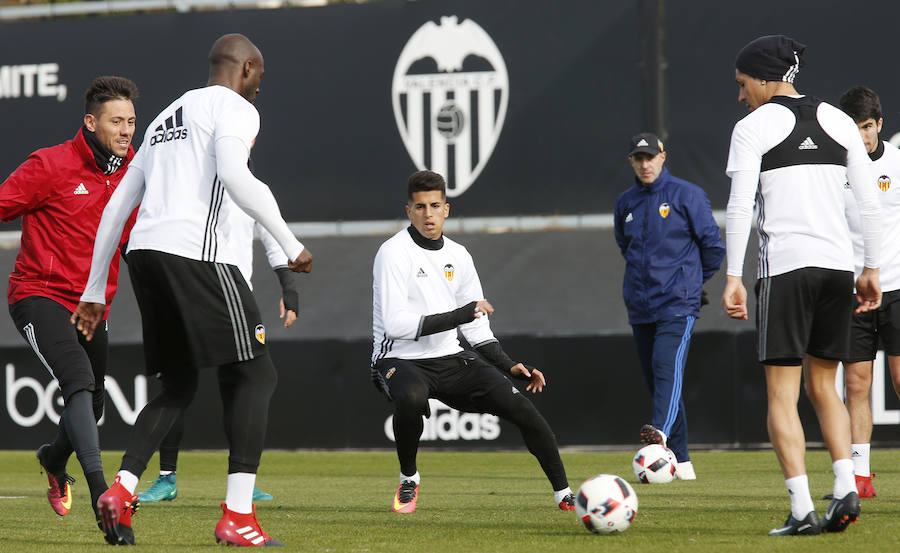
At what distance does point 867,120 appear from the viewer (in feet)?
22.0

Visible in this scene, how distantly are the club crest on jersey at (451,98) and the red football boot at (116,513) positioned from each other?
404 inches

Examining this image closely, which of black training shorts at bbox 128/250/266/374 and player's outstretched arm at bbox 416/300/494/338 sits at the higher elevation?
black training shorts at bbox 128/250/266/374

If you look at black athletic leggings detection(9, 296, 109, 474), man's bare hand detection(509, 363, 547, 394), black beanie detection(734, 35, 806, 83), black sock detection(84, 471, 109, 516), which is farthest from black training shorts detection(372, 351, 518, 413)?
black beanie detection(734, 35, 806, 83)

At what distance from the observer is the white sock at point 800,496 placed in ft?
16.5

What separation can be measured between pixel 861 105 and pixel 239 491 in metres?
3.95

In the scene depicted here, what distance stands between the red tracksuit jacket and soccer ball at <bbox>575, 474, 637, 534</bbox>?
247cm

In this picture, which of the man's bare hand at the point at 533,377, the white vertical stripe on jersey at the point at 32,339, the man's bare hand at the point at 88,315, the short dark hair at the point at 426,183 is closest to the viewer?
the man's bare hand at the point at 88,315

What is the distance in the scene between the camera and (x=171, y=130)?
197 inches

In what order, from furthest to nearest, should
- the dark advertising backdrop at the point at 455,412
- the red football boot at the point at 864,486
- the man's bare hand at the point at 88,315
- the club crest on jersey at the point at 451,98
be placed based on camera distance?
1. the club crest on jersey at the point at 451,98
2. the dark advertising backdrop at the point at 455,412
3. the red football boot at the point at 864,486
4. the man's bare hand at the point at 88,315

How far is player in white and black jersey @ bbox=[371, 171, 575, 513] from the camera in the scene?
6.54m

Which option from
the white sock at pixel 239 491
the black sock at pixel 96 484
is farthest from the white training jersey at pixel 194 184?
the black sock at pixel 96 484

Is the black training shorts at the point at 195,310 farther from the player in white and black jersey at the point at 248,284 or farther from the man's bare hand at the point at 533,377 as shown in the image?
the man's bare hand at the point at 533,377

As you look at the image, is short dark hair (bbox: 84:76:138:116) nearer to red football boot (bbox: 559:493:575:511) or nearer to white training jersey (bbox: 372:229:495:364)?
white training jersey (bbox: 372:229:495:364)

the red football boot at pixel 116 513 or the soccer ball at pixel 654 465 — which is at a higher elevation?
the red football boot at pixel 116 513
